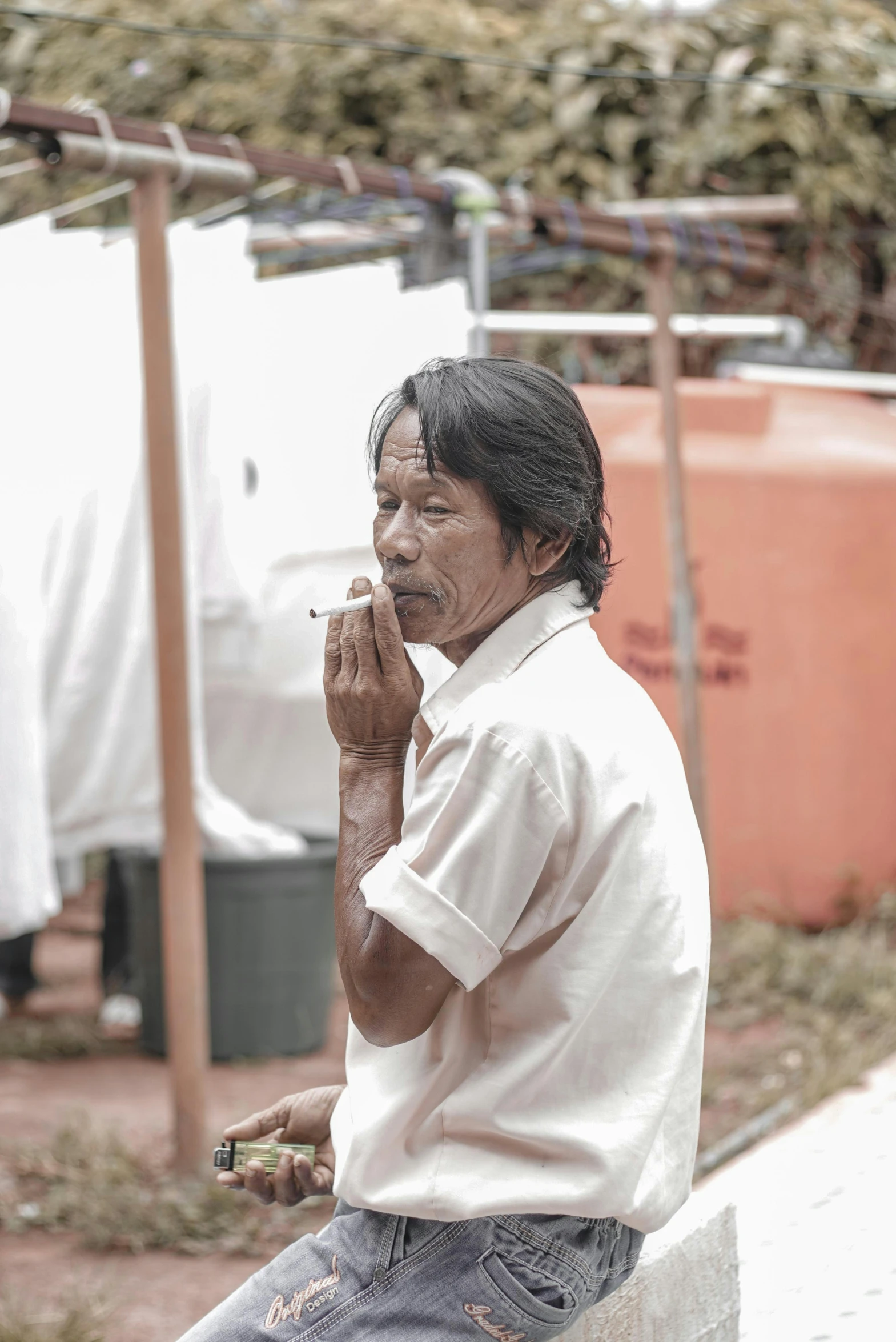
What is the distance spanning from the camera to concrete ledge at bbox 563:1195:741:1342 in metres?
1.89

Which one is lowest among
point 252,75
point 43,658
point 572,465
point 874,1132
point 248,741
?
point 874,1132

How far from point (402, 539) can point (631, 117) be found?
6372 millimetres

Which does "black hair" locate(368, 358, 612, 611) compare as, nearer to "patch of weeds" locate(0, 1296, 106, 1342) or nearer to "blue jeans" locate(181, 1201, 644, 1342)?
"blue jeans" locate(181, 1201, 644, 1342)

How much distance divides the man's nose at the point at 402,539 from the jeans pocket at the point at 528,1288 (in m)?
0.64

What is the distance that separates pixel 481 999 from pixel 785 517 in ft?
15.9

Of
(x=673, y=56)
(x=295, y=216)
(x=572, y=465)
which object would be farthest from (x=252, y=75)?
(x=572, y=465)

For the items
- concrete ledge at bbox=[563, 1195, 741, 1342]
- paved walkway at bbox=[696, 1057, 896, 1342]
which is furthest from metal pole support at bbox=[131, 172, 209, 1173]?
concrete ledge at bbox=[563, 1195, 741, 1342]

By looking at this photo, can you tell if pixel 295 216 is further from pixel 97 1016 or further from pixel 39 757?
pixel 97 1016

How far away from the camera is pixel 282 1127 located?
1736mm

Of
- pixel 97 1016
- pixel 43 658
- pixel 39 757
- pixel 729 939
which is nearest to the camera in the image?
pixel 39 757

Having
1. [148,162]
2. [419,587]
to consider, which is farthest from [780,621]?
[419,587]

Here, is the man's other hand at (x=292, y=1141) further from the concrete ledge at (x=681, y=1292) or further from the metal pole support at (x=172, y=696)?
the metal pole support at (x=172, y=696)

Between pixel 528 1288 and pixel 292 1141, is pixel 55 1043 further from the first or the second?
pixel 528 1288

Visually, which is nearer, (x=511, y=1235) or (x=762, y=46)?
(x=511, y=1235)
